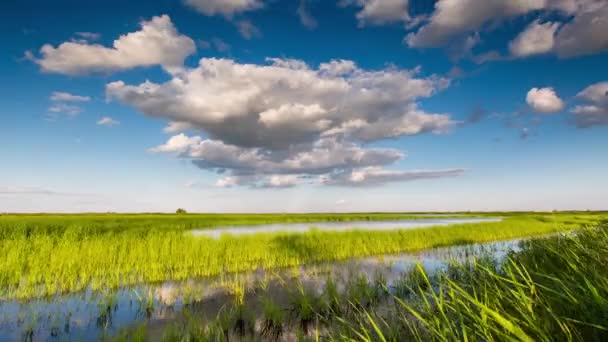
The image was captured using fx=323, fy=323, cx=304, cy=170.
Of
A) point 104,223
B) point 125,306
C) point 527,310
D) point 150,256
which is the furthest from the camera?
point 104,223

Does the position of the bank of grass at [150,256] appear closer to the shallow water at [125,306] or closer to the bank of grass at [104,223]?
the shallow water at [125,306]

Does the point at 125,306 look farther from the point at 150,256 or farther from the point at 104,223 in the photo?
the point at 104,223

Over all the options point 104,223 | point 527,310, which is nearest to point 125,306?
point 527,310

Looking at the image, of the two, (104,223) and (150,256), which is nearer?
(150,256)

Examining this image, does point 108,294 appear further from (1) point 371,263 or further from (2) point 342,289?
(1) point 371,263

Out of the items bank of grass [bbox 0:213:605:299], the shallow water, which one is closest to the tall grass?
the shallow water

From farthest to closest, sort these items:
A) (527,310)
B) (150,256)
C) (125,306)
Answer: (150,256), (125,306), (527,310)

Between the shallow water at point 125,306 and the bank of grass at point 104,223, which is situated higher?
the bank of grass at point 104,223

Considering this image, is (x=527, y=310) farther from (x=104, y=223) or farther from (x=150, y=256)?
(x=104, y=223)

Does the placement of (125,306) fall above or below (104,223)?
below

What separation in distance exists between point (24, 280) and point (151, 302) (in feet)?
18.1

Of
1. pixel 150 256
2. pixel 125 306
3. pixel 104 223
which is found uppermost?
pixel 104 223

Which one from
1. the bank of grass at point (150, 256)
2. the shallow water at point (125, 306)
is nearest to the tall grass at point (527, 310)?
the shallow water at point (125, 306)

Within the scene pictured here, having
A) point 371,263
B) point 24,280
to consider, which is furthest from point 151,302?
→ point 371,263
